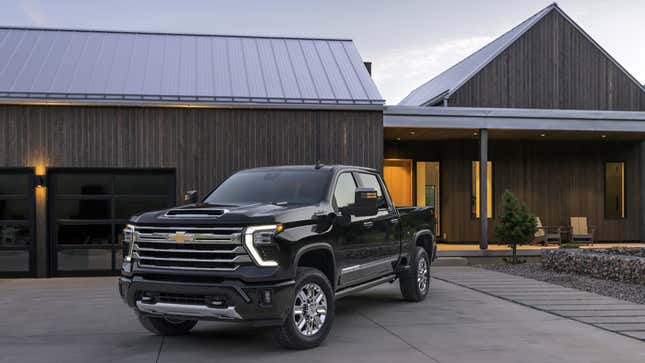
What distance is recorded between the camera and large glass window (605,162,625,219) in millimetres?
20609

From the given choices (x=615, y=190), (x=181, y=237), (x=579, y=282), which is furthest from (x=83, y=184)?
(x=615, y=190)

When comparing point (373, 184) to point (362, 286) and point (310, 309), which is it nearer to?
point (362, 286)

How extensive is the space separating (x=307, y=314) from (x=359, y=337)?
904 millimetres

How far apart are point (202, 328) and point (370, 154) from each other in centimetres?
793

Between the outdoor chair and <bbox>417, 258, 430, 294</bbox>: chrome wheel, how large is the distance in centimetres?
952

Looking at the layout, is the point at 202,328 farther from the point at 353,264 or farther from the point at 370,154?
the point at 370,154

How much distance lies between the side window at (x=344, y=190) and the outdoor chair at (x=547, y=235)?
11993 mm

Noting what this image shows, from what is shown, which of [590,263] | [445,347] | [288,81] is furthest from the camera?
[288,81]

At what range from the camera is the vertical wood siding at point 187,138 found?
13945 mm

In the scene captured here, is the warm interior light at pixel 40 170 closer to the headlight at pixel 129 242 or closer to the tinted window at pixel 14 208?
the tinted window at pixel 14 208

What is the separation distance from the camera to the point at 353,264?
25.8 feet

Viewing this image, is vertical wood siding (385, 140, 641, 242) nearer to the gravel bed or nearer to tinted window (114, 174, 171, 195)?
the gravel bed

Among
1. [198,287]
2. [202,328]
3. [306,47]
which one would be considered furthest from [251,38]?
[198,287]

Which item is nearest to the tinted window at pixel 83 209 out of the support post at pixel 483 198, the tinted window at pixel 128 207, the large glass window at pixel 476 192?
the tinted window at pixel 128 207
